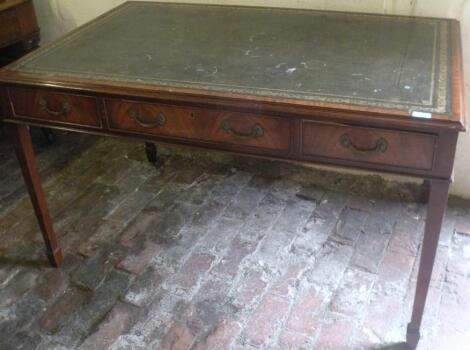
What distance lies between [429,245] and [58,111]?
1.16 m

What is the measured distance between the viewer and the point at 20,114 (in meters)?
1.68

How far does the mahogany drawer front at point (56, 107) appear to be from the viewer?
1.59m

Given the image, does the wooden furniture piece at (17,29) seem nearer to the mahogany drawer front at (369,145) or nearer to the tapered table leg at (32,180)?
the tapered table leg at (32,180)

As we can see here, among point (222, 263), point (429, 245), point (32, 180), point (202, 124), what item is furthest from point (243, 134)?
point (32, 180)

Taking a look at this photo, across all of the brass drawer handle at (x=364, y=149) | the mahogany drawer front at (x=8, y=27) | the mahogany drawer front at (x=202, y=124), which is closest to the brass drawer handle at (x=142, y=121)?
the mahogany drawer front at (x=202, y=124)

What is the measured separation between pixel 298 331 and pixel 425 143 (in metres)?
0.79

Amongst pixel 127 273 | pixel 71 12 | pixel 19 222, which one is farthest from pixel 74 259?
pixel 71 12

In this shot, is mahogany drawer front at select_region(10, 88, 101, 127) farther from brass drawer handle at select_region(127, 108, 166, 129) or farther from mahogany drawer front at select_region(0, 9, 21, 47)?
mahogany drawer front at select_region(0, 9, 21, 47)

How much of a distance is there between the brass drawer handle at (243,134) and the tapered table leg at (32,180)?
74 centimetres

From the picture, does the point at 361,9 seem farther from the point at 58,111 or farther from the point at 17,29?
the point at 17,29

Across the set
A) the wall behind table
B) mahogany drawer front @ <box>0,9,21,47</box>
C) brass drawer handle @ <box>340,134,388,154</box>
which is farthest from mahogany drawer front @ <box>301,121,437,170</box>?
mahogany drawer front @ <box>0,9,21,47</box>

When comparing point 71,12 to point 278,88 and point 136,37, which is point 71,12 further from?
point 278,88

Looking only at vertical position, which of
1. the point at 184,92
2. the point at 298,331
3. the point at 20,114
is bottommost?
the point at 298,331

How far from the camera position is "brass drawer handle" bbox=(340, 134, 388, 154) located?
132 cm
